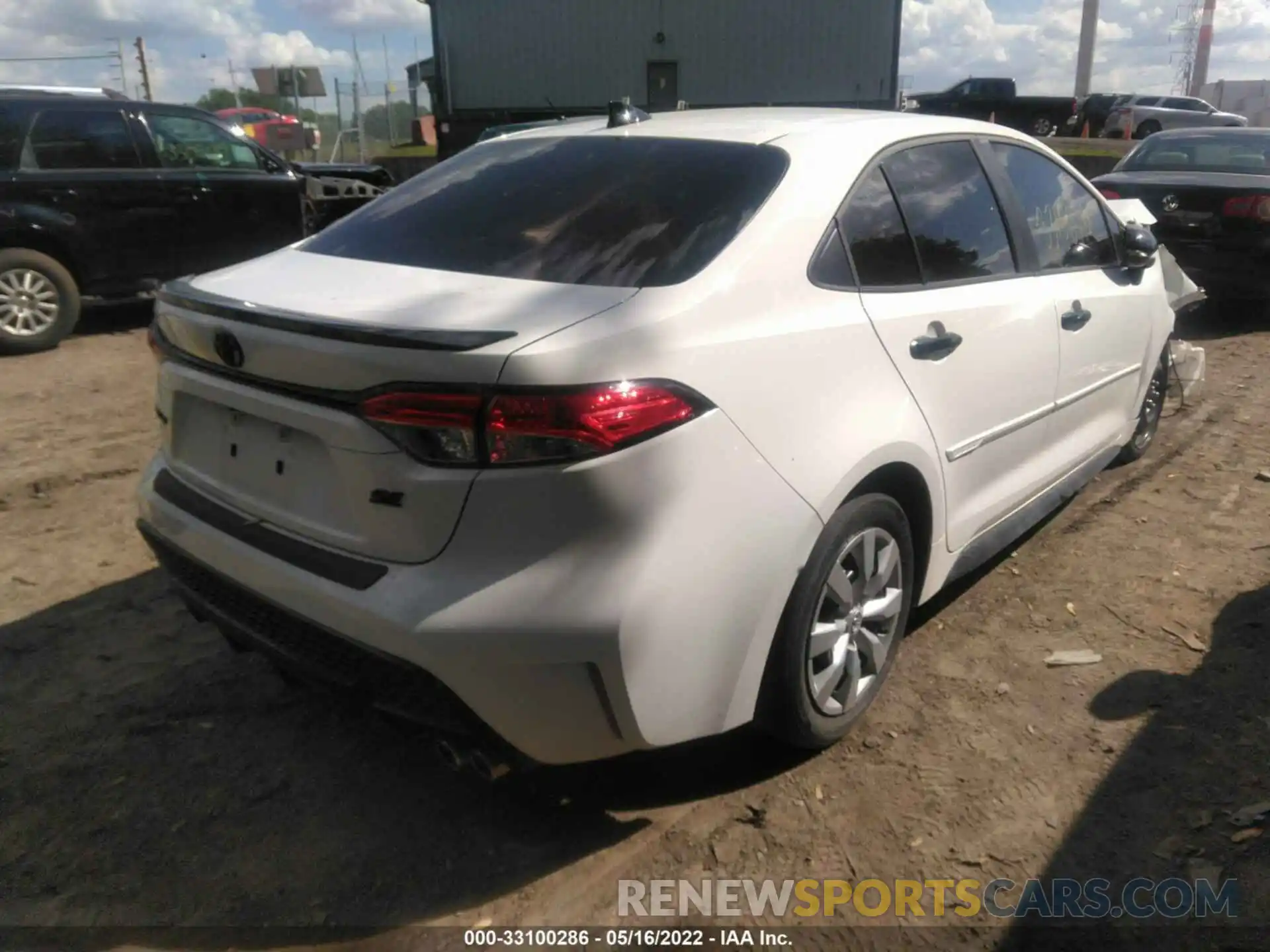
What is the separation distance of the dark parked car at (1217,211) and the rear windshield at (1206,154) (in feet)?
0.03

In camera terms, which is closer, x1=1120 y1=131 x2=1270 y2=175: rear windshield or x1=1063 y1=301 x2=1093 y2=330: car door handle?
x1=1063 y1=301 x2=1093 y2=330: car door handle

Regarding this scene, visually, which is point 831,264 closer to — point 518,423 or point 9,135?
point 518,423

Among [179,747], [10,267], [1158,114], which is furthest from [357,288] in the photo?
[1158,114]

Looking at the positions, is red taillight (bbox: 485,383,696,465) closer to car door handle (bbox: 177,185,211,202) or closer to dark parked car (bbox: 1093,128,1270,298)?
dark parked car (bbox: 1093,128,1270,298)

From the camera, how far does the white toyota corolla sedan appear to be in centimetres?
212

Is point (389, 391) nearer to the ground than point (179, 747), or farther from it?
farther from it

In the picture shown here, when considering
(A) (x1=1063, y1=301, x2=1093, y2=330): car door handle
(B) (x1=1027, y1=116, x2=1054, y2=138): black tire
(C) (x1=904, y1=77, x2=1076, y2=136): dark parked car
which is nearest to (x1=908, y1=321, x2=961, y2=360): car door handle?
(A) (x1=1063, y1=301, x2=1093, y2=330): car door handle

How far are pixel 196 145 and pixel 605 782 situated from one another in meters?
7.80

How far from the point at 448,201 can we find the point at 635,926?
1.99 meters

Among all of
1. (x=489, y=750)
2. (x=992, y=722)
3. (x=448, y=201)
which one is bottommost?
(x=992, y=722)

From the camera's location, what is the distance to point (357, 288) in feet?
8.25

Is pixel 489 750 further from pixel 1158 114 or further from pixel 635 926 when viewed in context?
pixel 1158 114

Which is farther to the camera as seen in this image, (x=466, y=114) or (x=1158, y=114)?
(x=1158, y=114)

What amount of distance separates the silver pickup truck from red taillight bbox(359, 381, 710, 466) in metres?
27.3
